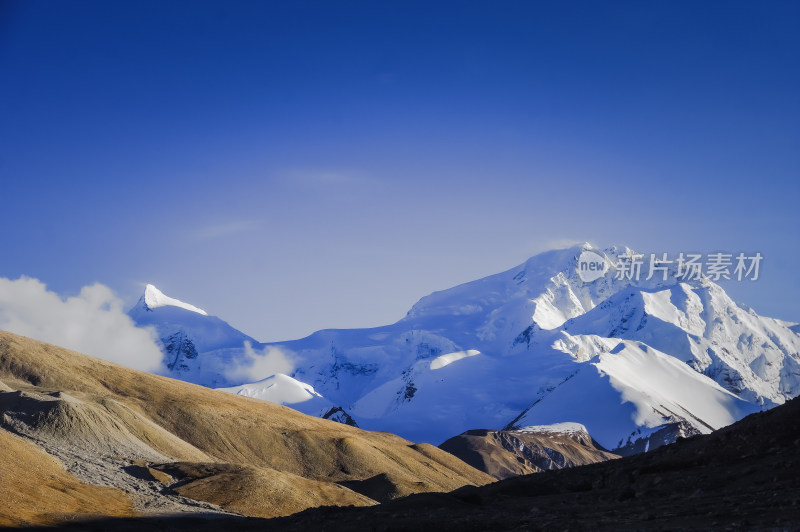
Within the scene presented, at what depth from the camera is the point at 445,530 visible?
3556 cm

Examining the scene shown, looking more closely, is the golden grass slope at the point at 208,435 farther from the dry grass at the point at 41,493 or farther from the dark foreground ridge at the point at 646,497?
the dark foreground ridge at the point at 646,497

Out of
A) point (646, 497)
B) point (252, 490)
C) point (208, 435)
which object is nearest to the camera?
point (646, 497)

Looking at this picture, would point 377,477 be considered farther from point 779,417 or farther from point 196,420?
point 779,417

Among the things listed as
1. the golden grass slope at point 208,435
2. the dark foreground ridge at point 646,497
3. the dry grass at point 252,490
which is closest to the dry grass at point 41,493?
the dark foreground ridge at point 646,497

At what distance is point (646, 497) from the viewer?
118ft

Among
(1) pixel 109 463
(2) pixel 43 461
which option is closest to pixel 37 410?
(1) pixel 109 463

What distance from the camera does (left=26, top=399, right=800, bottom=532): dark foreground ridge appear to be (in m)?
29.4

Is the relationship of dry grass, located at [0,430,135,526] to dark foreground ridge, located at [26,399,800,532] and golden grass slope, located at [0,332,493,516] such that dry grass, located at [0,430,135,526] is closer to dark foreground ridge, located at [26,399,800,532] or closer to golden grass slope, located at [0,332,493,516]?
dark foreground ridge, located at [26,399,800,532]

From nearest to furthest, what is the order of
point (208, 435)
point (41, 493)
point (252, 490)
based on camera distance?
point (41, 493) < point (252, 490) < point (208, 435)

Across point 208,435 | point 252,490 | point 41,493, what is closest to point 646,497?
point 41,493

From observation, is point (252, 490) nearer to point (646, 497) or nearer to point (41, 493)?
point (41, 493)

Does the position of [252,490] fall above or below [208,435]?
below

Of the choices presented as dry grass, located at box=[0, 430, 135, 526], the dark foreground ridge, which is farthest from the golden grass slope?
the dark foreground ridge

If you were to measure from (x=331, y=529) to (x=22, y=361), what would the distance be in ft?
311
